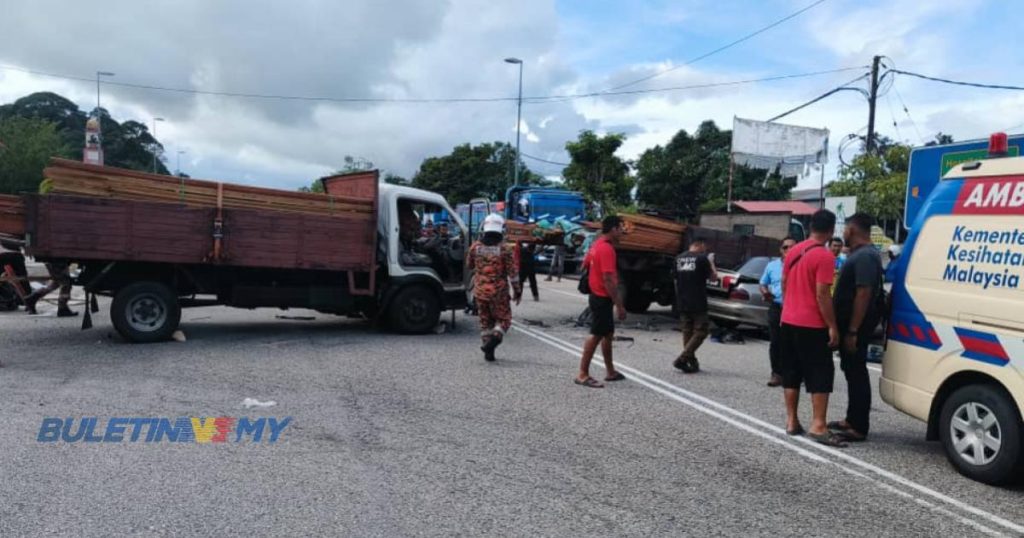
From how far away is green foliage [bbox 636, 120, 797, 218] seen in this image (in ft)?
131

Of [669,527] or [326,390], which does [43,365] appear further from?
[669,527]

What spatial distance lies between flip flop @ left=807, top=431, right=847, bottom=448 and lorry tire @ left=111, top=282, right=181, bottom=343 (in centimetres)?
755

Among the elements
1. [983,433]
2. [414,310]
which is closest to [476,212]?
[414,310]

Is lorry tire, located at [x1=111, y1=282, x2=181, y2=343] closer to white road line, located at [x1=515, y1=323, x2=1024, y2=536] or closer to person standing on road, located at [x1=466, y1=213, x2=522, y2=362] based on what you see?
person standing on road, located at [x1=466, y1=213, x2=522, y2=362]

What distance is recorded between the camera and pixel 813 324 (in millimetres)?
5527

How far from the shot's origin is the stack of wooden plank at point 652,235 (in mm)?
11781

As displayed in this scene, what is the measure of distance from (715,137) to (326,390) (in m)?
38.6

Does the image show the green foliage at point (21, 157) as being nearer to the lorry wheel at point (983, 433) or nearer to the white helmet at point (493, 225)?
the white helmet at point (493, 225)

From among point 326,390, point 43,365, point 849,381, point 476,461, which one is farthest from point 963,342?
point 43,365

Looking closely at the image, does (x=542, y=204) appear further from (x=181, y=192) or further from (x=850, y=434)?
(x=850, y=434)

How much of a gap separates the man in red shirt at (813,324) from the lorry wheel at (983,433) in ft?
2.64

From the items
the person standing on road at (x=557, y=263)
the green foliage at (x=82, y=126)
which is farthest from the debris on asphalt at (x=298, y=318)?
the green foliage at (x=82, y=126)

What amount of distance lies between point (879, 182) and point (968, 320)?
17.5 metres

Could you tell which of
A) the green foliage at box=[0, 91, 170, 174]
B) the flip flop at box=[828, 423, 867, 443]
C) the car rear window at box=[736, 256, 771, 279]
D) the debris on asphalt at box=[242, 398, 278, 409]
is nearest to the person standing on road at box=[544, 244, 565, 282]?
the car rear window at box=[736, 256, 771, 279]
